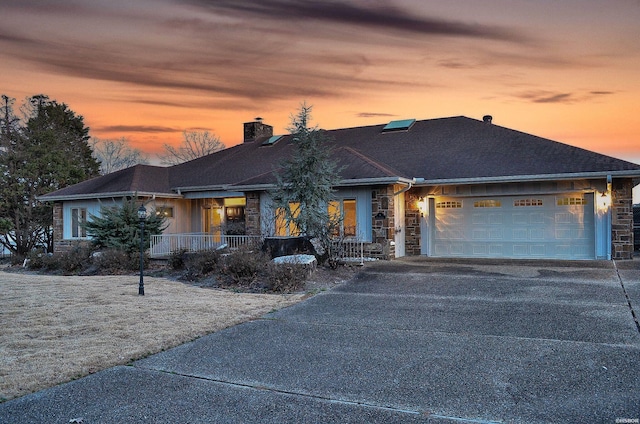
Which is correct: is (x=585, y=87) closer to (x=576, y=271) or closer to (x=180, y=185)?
(x=576, y=271)

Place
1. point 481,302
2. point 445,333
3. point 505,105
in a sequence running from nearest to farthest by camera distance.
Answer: point 445,333, point 481,302, point 505,105

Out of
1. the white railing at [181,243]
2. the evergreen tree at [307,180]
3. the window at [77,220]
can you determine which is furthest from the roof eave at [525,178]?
the window at [77,220]

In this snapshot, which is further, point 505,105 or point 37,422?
point 505,105

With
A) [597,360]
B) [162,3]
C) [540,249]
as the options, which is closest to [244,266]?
[162,3]

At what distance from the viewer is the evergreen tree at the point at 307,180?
13.8m

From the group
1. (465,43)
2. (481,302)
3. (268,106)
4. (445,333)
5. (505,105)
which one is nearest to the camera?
(445,333)

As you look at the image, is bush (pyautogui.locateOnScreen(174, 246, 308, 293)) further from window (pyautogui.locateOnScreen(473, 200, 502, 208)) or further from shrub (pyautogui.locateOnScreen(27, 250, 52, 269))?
window (pyautogui.locateOnScreen(473, 200, 502, 208))

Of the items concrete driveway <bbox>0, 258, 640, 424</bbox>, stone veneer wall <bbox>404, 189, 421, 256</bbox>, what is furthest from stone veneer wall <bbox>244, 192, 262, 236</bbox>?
concrete driveway <bbox>0, 258, 640, 424</bbox>

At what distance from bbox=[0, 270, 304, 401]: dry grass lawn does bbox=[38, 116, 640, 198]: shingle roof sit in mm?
6376

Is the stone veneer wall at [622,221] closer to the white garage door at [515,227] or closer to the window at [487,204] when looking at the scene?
the white garage door at [515,227]

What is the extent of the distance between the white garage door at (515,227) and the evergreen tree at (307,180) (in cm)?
436

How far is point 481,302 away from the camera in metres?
8.66

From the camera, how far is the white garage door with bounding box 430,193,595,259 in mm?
14508

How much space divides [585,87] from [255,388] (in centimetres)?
1597
